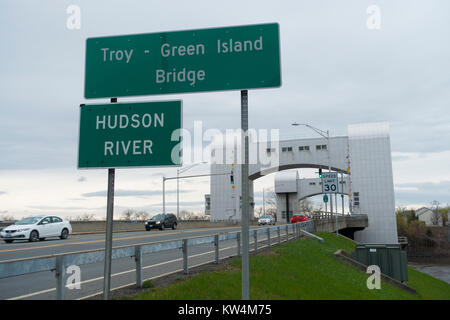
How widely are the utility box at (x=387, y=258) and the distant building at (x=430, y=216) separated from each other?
140 metres

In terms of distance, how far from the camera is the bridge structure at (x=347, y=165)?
67.1 metres

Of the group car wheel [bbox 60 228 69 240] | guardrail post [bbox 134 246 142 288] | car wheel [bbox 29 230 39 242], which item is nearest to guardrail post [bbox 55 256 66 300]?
guardrail post [bbox 134 246 142 288]

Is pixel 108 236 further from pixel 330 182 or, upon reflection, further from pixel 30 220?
pixel 330 182

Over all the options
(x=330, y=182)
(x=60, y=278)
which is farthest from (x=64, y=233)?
(x=60, y=278)

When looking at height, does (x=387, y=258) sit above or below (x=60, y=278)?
below

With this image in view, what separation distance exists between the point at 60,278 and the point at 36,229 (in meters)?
20.7

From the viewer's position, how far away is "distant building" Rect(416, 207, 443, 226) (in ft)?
475

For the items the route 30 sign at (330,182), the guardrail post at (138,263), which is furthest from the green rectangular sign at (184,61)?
the route 30 sign at (330,182)

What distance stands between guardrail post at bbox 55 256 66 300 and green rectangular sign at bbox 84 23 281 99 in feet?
8.17

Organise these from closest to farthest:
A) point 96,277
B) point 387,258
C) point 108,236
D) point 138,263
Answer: point 108,236 < point 138,263 < point 96,277 < point 387,258

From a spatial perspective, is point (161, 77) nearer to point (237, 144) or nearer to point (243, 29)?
point (243, 29)

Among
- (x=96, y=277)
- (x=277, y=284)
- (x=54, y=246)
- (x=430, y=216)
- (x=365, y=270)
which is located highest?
(x=430, y=216)

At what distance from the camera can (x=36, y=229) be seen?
25.2 metres
